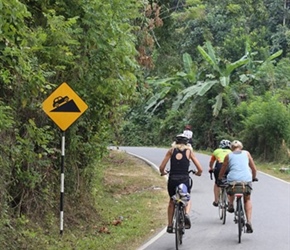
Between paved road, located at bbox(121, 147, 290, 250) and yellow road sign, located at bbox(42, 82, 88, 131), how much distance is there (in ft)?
8.81

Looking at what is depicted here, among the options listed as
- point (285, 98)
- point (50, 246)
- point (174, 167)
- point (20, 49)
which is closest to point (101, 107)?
point (174, 167)

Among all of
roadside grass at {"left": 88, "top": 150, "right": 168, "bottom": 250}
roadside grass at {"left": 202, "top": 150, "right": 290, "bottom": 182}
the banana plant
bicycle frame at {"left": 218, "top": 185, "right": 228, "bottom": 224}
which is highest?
the banana plant

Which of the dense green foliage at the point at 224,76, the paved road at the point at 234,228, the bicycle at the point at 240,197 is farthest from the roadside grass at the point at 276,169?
the bicycle at the point at 240,197

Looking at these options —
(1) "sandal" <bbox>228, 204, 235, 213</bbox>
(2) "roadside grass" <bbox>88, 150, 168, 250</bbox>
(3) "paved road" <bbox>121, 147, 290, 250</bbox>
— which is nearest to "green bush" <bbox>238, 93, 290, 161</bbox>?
(2) "roadside grass" <bbox>88, 150, 168, 250</bbox>

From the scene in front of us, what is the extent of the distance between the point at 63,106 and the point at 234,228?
4541mm

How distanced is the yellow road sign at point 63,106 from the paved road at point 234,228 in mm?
2684

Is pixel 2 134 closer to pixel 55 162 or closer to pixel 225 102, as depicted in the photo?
pixel 55 162

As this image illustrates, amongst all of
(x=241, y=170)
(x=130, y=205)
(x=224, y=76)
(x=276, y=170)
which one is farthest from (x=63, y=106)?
(x=224, y=76)

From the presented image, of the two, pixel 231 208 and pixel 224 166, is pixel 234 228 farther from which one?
pixel 224 166

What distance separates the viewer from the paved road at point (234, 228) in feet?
34.7

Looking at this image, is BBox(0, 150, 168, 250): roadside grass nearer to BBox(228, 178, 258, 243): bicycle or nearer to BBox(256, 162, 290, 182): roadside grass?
BBox(228, 178, 258, 243): bicycle

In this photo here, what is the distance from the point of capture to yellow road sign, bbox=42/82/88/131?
10.3m

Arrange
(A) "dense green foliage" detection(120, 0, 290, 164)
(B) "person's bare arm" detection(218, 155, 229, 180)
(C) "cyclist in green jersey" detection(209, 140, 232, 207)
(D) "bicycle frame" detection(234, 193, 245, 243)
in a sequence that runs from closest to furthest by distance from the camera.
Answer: (D) "bicycle frame" detection(234, 193, 245, 243) < (B) "person's bare arm" detection(218, 155, 229, 180) < (C) "cyclist in green jersey" detection(209, 140, 232, 207) < (A) "dense green foliage" detection(120, 0, 290, 164)

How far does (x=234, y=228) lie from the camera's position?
483 inches
